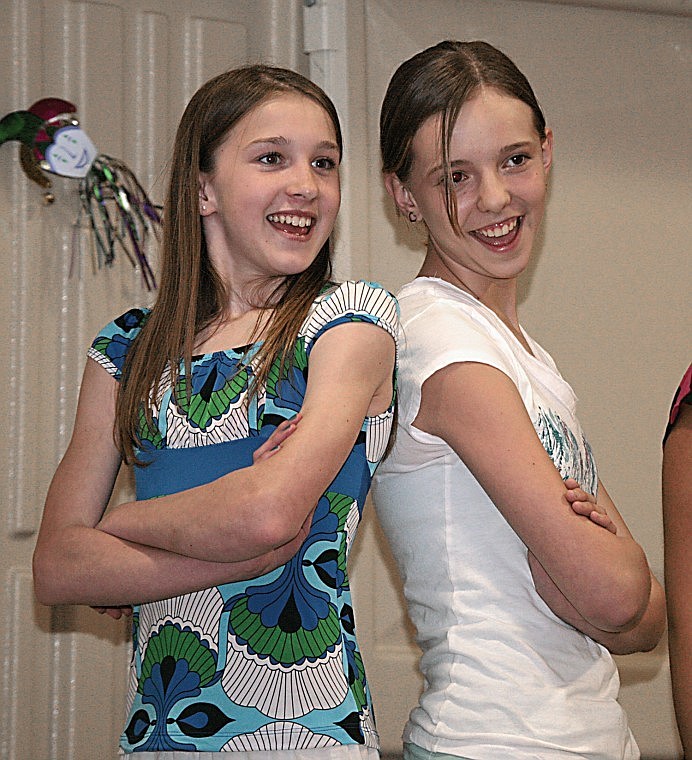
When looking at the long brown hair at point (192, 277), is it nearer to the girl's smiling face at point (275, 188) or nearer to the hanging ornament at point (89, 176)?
the girl's smiling face at point (275, 188)

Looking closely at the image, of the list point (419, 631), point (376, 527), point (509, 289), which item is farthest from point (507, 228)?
point (376, 527)

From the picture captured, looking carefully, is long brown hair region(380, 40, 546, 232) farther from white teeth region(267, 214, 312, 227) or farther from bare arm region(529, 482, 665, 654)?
bare arm region(529, 482, 665, 654)

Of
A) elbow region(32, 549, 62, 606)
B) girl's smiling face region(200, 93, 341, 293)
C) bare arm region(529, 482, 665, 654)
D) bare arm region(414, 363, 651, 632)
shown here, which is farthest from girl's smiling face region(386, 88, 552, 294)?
elbow region(32, 549, 62, 606)

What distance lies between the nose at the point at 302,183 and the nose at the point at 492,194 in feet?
0.75

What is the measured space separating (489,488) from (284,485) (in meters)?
0.26

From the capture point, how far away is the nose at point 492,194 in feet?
4.96

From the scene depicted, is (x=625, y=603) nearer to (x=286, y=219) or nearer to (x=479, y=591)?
(x=479, y=591)

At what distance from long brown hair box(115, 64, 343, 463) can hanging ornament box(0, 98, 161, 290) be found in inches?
43.6

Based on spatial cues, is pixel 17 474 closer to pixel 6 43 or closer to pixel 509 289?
pixel 6 43

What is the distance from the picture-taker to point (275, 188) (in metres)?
1.45

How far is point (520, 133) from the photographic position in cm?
Answer: 153

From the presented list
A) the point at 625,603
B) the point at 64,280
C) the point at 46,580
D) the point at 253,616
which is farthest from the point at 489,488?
the point at 64,280

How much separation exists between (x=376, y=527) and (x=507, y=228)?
114cm

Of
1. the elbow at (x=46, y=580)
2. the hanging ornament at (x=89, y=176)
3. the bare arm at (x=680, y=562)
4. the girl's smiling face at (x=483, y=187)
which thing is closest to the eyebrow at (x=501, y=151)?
the girl's smiling face at (x=483, y=187)
